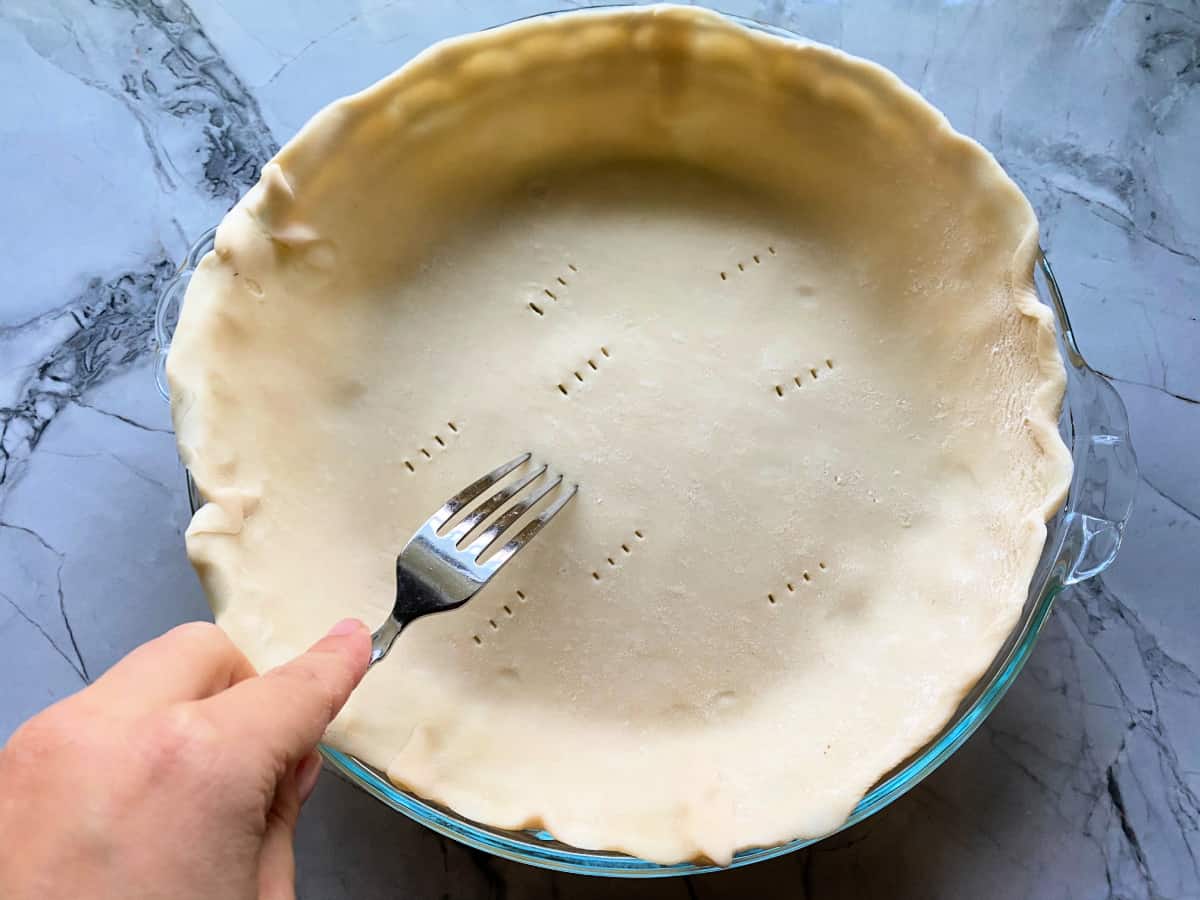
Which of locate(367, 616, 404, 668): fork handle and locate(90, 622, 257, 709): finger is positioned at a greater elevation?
locate(90, 622, 257, 709): finger

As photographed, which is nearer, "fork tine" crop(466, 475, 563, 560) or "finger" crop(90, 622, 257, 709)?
"finger" crop(90, 622, 257, 709)

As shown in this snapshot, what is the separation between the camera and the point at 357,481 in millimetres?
1069

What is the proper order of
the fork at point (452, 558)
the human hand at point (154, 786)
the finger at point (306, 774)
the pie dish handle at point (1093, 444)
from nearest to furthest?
the human hand at point (154, 786)
the finger at point (306, 774)
the fork at point (452, 558)
the pie dish handle at point (1093, 444)

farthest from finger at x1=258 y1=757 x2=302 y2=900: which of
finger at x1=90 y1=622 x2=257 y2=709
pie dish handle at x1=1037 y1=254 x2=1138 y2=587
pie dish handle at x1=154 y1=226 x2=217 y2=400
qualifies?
pie dish handle at x1=1037 y1=254 x2=1138 y2=587

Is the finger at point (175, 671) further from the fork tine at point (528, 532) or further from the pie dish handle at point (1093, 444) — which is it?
the pie dish handle at point (1093, 444)

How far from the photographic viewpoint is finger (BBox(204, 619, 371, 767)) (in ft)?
2.31

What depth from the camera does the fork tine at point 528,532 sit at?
97 cm

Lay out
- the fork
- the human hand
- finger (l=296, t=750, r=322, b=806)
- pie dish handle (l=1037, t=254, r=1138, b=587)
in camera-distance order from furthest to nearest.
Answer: pie dish handle (l=1037, t=254, r=1138, b=587)
the fork
finger (l=296, t=750, r=322, b=806)
the human hand

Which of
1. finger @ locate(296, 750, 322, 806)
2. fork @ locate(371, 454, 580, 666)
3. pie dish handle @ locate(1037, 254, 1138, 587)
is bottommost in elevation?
finger @ locate(296, 750, 322, 806)

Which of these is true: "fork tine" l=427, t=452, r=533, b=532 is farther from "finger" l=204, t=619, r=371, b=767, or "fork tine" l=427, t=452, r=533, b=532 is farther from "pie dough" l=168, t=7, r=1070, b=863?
"finger" l=204, t=619, r=371, b=767

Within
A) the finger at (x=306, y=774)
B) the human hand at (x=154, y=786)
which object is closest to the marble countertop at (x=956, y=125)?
the finger at (x=306, y=774)

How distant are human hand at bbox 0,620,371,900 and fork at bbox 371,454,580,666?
18 centimetres

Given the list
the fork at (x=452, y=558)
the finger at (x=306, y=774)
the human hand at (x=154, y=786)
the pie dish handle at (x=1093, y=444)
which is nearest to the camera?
the human hand at (x=154, y=786)

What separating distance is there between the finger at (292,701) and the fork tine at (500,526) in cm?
19
